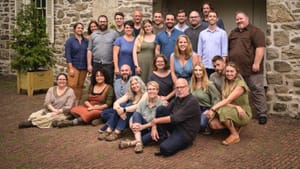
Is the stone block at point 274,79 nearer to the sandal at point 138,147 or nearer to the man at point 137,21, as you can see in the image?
the man at point 137,21

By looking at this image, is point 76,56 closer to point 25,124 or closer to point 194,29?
point 25,124

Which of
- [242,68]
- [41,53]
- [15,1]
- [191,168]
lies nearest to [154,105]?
[191,168]

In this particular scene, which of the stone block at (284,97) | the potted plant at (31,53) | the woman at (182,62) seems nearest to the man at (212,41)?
the woman at (182,62)

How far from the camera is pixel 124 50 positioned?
6586 mm

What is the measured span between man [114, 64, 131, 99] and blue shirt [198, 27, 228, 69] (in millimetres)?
1239

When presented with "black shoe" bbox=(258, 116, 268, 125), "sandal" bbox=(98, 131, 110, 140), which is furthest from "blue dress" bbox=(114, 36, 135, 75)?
"black shoe" bbox=(258, 116, 268, 125)

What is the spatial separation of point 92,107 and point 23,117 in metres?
1.46

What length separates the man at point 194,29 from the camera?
21.2ft

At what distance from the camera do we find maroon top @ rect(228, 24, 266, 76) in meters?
6.33

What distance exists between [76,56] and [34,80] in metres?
2.36

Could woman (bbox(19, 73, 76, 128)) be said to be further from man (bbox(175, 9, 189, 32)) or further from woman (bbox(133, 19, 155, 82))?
man (bbox(175, 9, 189, 32))

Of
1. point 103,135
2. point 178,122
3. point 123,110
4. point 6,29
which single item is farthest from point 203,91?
point 6,29

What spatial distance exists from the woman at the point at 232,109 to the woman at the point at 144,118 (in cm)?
82

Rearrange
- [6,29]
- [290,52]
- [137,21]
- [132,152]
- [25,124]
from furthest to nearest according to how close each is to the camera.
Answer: [6,29] < [137,21] < [290,52] < [25,124] < [132,152]
